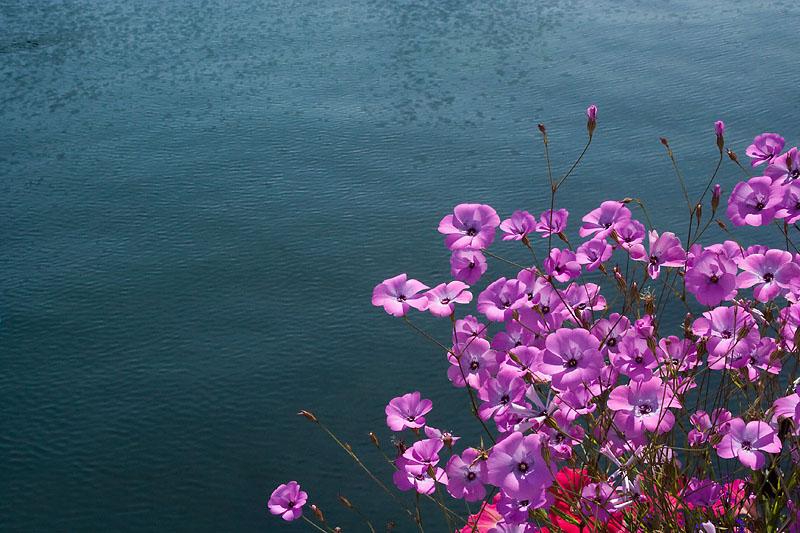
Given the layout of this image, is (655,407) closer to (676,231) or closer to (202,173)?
(676,231)

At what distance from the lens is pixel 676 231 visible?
6.80ft

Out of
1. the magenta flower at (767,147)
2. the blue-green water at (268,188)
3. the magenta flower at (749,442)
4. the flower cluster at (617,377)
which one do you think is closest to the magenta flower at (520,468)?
the flower cluster at (617,377)

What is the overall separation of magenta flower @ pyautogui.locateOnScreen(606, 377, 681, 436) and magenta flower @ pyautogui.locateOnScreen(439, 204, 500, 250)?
17 cm

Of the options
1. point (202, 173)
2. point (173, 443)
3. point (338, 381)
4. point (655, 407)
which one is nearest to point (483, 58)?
point (202, 173)

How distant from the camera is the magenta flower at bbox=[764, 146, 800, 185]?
0.73 m

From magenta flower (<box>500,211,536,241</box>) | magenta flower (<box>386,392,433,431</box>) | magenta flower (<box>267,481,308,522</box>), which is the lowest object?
magenta flower (<box>267,481,308,522</box>)

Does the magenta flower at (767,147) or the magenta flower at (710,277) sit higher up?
the magenta flower at (767,147)

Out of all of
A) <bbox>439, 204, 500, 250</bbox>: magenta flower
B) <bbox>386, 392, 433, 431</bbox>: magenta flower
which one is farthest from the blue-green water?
<bbox>439, 204, 500, 250</bbox>: magenta flower

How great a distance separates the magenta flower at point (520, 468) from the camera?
582 mm

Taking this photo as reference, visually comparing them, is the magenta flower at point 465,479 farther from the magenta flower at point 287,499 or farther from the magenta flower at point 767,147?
the magenta flower at point 767,147

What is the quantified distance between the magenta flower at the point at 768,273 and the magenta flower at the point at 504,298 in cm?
18

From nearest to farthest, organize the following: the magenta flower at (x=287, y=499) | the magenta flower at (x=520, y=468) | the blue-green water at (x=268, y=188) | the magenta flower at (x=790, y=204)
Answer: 1. the magenta flower at (x=520, y=468)
2. the magenta flower at (x=790, y=204)
3. the magenta flower at (x=287, y=499)
4. the blue-green water at (x=268, y=188)

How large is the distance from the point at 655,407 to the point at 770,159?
30 cm

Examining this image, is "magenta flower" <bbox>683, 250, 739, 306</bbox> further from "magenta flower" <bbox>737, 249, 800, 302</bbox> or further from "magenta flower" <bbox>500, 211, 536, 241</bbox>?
"magenta flower" <bbox>500, 211, 536, 241</bbox>
